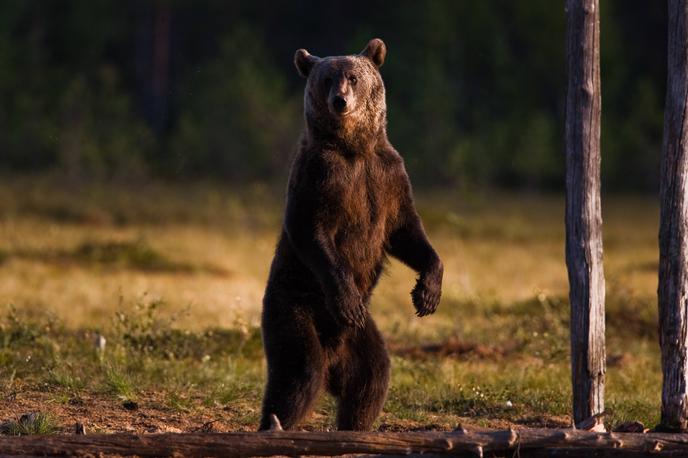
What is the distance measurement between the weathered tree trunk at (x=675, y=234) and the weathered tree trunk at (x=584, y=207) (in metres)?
0.33

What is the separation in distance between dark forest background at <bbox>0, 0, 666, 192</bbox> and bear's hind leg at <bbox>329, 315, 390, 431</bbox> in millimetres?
20522

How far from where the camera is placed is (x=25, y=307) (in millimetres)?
11953

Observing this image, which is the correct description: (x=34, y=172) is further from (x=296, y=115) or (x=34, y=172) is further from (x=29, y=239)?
(x=29, y=239)

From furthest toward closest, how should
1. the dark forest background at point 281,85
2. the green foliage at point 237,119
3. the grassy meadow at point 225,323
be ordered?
1. the dark forest background at point 281,85
2. the green foliage at point 237,119
3. the grassy meadow at point 225,323

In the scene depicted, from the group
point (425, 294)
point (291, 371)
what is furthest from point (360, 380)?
point (425, 294)

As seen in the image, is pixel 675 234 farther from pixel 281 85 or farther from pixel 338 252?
pixel 281 85

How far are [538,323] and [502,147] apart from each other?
24.0m

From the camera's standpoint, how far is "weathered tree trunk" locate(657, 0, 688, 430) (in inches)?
242

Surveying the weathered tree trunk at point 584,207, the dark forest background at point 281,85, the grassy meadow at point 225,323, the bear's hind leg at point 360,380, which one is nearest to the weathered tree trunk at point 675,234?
the weathered tree trunk at point 584,207

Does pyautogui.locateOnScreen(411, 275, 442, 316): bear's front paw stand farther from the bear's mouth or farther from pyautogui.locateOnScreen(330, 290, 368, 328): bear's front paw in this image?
the bear's mouth

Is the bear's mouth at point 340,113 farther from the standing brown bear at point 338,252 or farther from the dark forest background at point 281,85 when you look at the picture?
the dark forest background at point 281,85

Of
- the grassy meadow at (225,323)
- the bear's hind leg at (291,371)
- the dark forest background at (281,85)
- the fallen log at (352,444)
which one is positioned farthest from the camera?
the dark forest background at (281,85)

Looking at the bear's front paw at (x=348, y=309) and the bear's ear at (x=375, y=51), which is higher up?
the bear's ear at (x=375, y=51)

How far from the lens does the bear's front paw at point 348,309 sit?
6.08 m
